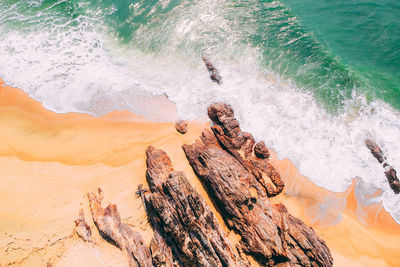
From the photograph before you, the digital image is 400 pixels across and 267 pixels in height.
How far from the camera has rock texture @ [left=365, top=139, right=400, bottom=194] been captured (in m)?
13.0

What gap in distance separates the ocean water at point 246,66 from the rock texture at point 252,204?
2.33 meters

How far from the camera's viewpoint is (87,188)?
10.7 m

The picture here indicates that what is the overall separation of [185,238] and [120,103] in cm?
949

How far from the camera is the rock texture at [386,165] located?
1304 cm

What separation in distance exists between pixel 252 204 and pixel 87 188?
8463 mm

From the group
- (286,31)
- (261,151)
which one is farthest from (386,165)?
(286,31)

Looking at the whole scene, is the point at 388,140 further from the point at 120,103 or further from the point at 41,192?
the point at 41,192

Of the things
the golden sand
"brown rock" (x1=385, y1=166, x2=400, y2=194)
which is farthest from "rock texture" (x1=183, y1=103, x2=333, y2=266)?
"brown rock" (x1=385, y1=166, x2=400, y2=194)

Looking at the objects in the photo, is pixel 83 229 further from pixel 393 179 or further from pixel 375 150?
pixel 393 179

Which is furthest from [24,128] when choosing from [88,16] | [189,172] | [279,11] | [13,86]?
[279,11]

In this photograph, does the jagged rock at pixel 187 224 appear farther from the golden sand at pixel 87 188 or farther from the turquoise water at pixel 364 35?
the turquoise water at pixel 364 35

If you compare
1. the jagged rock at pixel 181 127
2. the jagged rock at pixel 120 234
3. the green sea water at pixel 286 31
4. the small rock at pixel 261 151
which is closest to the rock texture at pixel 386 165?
the green sea water at pixel 286 31

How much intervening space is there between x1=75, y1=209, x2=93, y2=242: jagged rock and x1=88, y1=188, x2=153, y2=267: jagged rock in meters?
0.40

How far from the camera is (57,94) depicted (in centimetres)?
1395
